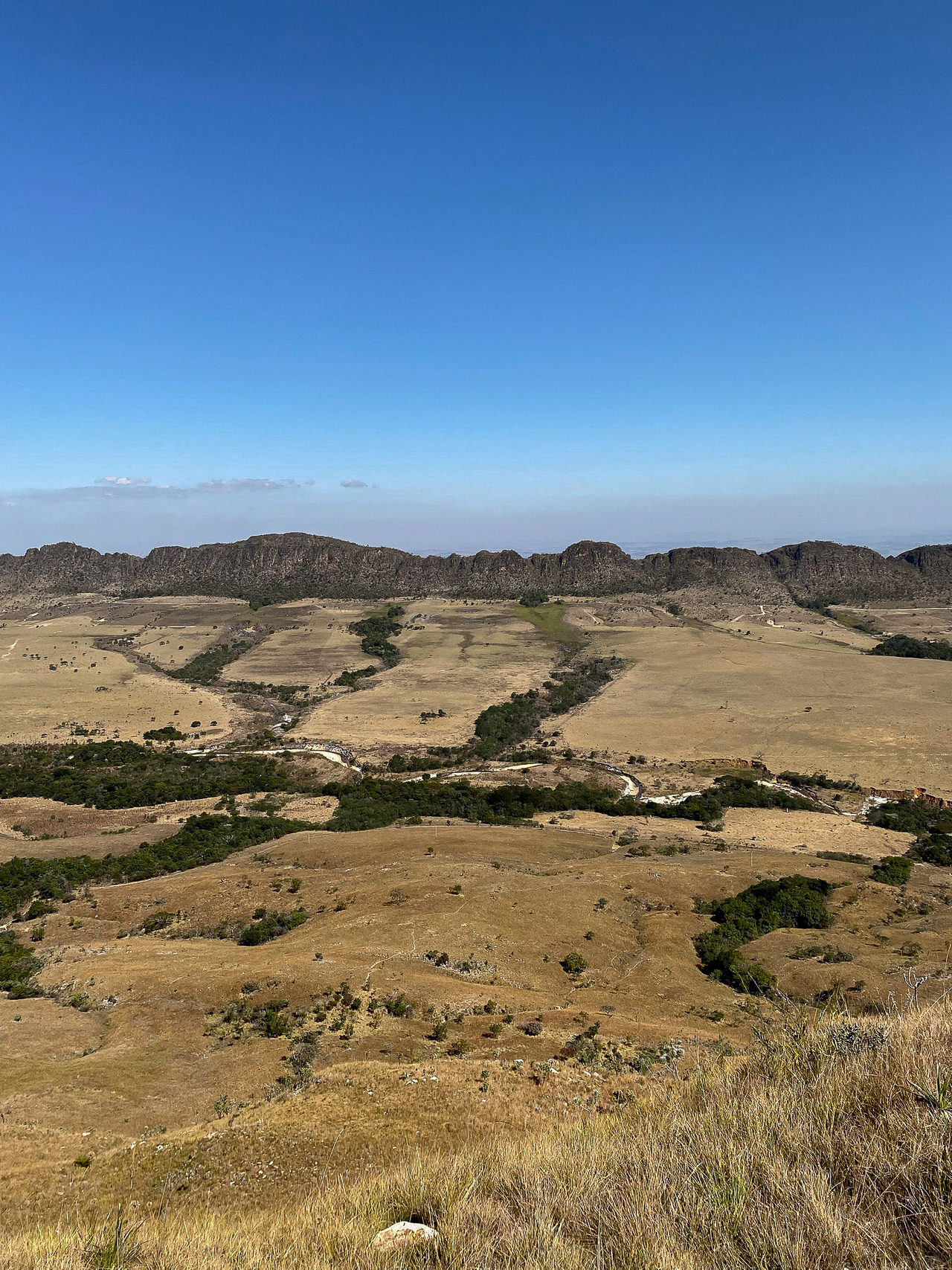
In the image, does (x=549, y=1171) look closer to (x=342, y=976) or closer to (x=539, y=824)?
(x=342, y=976)

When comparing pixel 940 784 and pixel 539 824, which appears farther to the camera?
pixel 940 784

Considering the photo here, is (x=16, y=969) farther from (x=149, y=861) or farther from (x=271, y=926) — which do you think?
(x=149, y=861)

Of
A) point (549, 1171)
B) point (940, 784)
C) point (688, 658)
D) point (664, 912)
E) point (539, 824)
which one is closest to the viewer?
point (549, 1171)

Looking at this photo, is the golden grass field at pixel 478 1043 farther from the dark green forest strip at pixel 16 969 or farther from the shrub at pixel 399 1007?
the dark green forest strip at pixel 16 969

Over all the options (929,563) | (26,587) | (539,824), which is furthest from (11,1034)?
(929,563)

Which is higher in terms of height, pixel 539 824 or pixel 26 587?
pixel 26 587

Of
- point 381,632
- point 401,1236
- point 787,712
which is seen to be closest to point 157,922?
point 401,1236

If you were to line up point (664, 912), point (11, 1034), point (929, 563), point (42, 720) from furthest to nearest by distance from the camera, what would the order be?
point (929, 563) → point (42, 720) → point (664, 912) → point (11, 1034)
